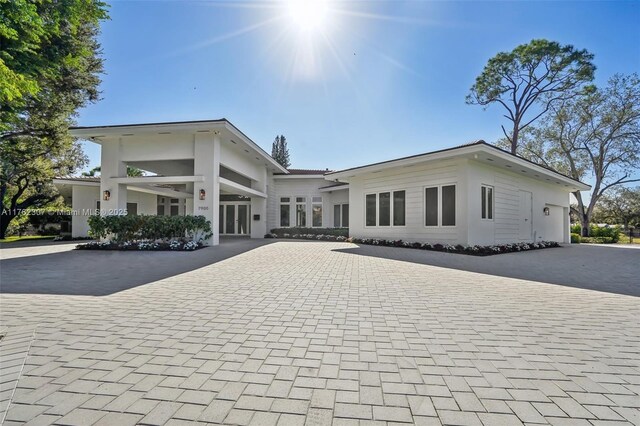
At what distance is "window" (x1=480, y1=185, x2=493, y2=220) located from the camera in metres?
11.8

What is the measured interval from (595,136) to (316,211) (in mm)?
24106

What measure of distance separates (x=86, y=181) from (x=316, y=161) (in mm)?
22417

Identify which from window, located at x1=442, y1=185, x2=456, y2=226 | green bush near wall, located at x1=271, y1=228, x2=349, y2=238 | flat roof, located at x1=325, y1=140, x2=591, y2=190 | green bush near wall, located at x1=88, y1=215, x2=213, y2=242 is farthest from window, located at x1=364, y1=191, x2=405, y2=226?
green bush near wall, located at x1=88, y1=215, x2=213, y2=242

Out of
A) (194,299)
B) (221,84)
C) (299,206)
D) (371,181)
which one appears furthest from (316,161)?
(194,299)

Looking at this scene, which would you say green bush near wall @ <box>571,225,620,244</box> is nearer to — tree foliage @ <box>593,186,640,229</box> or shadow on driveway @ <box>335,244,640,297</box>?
tree foliage @ <box>593,186,640,229</box>

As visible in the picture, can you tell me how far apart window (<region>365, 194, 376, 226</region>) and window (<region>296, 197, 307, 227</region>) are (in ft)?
22.6

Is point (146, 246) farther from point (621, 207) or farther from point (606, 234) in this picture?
point (621, 207)

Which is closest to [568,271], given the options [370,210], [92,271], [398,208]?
[398,208]

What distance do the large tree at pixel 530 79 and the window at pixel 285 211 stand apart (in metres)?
18.3

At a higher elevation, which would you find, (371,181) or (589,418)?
(371,181)

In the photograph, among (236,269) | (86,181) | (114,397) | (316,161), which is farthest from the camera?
(316,161)

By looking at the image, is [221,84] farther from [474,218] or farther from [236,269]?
[474,218]

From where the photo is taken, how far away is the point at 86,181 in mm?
17312

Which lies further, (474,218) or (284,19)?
(474,218)
